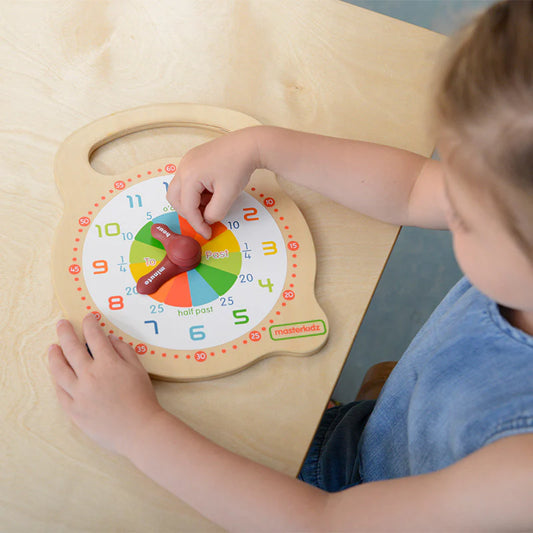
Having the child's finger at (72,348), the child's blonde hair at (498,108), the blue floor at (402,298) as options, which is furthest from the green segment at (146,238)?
the blue floor at (402,298)

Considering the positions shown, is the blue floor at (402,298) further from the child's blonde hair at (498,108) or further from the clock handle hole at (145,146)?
the child's blonde hair at (498,108)

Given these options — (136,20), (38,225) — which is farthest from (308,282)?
(136,20)

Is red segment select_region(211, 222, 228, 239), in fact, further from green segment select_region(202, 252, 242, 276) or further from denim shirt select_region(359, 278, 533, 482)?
denim shirt select_region(359, 278, 533, 482)

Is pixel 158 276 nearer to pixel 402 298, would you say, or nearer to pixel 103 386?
pixel 103 386

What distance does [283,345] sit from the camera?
0.52 meters

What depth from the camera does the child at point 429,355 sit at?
384 mm

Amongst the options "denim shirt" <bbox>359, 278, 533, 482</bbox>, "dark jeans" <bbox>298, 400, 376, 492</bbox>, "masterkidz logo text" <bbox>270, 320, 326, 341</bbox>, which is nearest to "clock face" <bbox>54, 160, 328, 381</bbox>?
"masterkidz logo text" <bbox>270, 320, 326, 341</bbox>

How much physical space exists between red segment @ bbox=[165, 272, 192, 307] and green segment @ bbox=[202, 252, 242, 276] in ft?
0.10

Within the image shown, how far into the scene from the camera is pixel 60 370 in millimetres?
501

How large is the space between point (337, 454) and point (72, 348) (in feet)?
1.19

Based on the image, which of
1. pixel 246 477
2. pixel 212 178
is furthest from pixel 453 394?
pixel 212 178

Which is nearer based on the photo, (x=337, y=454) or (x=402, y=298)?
(x=337, y=454)

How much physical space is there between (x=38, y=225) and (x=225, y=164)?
0.64 feet

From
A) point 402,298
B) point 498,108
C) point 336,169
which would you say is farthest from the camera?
point 402,298
